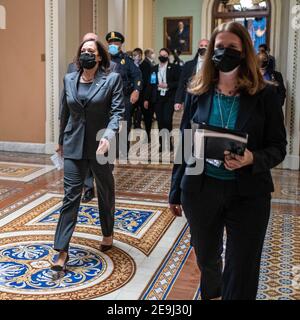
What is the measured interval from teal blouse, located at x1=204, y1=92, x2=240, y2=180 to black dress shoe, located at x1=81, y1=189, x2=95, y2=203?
3.41m

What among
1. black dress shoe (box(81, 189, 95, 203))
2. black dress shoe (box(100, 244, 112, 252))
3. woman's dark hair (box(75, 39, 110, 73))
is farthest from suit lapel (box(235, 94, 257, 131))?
black dress shoe (box(81, 189, 95, 203))

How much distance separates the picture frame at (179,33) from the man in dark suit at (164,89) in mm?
9661

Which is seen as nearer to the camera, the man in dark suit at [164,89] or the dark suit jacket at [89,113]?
the dark suit jacket at [89,113]

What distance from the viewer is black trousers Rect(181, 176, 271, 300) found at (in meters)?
2.43

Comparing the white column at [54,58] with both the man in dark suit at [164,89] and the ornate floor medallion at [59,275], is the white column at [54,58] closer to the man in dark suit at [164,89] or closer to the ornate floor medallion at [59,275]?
the man in dark suit at [164,89]

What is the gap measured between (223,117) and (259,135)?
186mm

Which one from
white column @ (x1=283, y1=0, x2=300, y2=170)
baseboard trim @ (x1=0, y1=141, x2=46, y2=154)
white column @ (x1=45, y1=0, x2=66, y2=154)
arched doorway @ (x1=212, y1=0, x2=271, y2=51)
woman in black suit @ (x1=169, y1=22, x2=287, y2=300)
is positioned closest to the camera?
woman in black suit @ (x1=169, y1=22, x2=287, y2=300)

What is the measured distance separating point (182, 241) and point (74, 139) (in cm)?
140

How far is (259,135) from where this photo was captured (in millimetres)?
2436

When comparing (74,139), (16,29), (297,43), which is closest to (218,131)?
(74,139)

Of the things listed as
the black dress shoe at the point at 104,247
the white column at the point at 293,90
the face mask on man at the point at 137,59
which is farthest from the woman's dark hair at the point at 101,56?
the face mask on man at the point at 137,59

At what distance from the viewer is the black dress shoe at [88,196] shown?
5.74m

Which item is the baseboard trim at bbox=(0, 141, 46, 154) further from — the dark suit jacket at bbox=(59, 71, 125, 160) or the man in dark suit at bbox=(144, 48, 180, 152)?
the dark suit jacket at bbox=(59, 71, 125, 160)

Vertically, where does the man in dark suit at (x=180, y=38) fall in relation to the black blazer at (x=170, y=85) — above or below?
above
